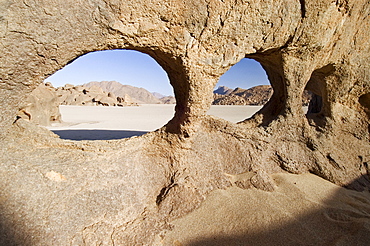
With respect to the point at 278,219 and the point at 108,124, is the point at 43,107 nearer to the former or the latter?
the point at 108,124

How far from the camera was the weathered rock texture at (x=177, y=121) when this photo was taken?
1600 mm

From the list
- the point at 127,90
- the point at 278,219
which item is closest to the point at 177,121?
the point at 278,219

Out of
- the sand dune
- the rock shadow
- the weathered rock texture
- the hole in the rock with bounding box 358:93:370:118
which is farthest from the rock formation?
the hole in the rock with bounding box 358:93:370:118

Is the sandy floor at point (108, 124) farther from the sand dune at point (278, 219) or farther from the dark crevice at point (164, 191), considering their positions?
the sand dune at point (278, 219)

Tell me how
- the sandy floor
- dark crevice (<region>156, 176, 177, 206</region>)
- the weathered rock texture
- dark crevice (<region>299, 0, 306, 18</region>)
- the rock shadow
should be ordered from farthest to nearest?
the sandy floor → the rock shadow → dark crevice (<region>299, 0, 306, 18</region>) → dark crevice (<region>156, 176, 177, 206</region>) → the weathered rock texture

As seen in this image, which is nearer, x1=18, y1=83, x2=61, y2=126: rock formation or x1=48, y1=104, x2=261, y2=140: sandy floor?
x1=48, y1=104, x2=261, y2=140: sandy floor

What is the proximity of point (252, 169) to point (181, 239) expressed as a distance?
3.77ft

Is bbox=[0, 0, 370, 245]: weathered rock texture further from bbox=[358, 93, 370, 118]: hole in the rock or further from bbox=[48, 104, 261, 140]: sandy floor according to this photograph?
bbox=[48, 104, 261, 140]: sandy floor

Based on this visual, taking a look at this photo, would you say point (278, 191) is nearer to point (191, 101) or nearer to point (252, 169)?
point (252, 169)

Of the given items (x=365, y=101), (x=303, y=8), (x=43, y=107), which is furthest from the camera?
(x=43, y=107)

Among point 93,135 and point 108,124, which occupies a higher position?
point 93,135

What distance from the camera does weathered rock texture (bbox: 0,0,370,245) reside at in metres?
1.60

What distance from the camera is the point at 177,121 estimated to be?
2.42 meters

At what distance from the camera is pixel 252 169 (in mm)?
2533
